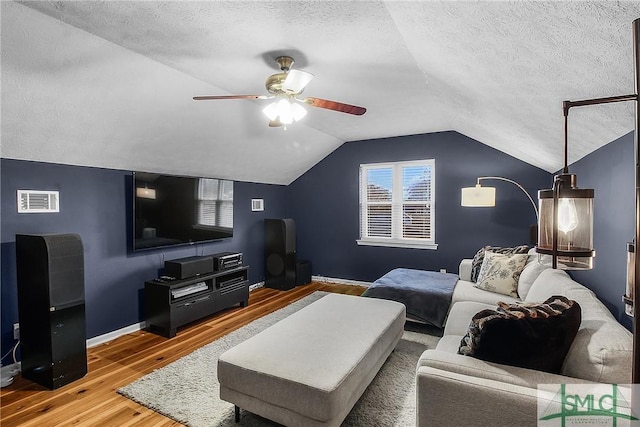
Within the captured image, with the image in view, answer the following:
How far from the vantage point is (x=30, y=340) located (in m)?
2.60

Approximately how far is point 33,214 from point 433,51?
3574mm

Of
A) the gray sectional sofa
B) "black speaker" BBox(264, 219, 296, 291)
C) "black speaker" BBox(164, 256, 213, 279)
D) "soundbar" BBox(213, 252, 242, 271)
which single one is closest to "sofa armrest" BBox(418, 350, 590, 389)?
the gray sectional sofa

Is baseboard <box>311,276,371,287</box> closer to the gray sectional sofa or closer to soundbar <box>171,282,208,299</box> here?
soundbar <box>171,282,208,299</box>

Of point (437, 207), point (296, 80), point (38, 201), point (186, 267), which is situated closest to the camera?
point (296, 80)

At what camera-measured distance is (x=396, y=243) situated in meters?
5.37

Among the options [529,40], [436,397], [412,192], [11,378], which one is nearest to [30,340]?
[11,378]

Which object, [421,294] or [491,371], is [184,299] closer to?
[421,294]

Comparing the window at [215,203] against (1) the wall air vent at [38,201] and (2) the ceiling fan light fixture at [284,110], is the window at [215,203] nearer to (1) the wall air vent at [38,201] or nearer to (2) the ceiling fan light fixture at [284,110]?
(1) the wall air vent at [38,201]

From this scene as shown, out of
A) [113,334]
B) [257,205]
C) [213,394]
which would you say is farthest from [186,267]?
[257,205]

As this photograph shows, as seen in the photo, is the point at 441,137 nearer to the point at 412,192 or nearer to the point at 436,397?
the point at 412,192

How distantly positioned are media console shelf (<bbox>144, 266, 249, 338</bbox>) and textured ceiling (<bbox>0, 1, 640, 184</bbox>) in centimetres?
143

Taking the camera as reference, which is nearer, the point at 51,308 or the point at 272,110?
the point at 51,308

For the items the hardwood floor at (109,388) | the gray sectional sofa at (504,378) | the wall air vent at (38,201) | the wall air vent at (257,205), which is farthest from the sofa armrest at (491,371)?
the wall air vent at (257,205)

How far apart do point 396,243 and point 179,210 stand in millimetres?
3396
